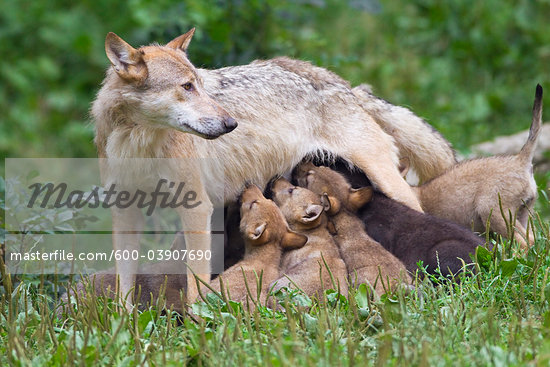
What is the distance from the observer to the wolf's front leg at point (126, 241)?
5.36 m

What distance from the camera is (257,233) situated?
5.32 meters

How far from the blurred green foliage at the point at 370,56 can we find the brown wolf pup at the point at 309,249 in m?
3.87

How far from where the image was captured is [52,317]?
176 inches

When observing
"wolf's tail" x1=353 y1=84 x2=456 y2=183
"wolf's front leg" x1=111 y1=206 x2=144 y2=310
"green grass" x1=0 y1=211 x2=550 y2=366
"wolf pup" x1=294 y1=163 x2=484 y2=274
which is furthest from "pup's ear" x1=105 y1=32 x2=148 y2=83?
"wolf's tail" x1=353 y1=84 x2=456 y2=183

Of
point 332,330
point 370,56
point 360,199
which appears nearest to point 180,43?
point 360,199

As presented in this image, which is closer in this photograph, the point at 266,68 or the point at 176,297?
the point at 176,297

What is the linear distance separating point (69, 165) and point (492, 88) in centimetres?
642

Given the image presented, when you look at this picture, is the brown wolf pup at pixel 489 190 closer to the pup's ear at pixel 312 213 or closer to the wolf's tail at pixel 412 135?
the wolf's tail at pixel 412 135

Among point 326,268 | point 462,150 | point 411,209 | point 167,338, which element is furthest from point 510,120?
point 167,338

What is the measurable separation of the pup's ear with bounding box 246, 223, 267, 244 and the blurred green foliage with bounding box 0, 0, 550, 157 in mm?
4355

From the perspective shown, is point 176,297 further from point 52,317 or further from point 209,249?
point 52,317

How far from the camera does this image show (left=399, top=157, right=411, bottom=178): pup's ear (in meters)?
6.32

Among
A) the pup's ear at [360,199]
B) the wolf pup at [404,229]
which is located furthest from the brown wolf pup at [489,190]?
the pup's ear at [360,199]

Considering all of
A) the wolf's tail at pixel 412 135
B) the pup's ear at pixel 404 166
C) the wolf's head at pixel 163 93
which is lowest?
the pup's ear at pixel 404 166
